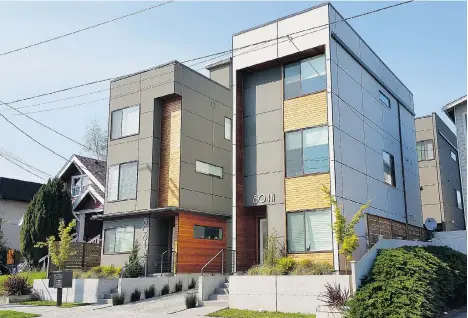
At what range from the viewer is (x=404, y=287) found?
12891 millimetres

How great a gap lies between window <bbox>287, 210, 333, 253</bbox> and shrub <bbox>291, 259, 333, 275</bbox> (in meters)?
0.83

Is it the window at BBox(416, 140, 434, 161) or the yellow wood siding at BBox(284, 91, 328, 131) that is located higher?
the window at BBox(416, 140, 434, 161)

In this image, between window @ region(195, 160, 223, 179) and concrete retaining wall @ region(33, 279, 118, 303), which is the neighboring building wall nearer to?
concrete retaining wall @ region(33, 279, 118, 303)

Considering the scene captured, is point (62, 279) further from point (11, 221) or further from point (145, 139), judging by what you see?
point (11, 221)

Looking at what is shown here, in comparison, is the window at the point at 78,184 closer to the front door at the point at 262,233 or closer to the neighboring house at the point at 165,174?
the neighboring house at the point at 165,174

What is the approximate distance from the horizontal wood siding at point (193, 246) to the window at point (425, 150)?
16522 mm

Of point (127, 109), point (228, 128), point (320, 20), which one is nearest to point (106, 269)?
point (127, 109)

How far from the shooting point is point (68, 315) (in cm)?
1653

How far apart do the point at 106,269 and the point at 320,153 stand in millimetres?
10694

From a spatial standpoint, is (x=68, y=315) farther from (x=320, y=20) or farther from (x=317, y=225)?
(x=320, y=20)

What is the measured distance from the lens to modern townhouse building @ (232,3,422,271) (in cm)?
1778

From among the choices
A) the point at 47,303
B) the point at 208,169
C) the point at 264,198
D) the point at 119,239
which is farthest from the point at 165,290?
the point at 208,169

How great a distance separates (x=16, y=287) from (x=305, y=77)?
1511cm

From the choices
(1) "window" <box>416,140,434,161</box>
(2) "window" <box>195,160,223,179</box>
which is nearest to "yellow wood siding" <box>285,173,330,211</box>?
(2) "window" <box>195,160,223,179</box>
